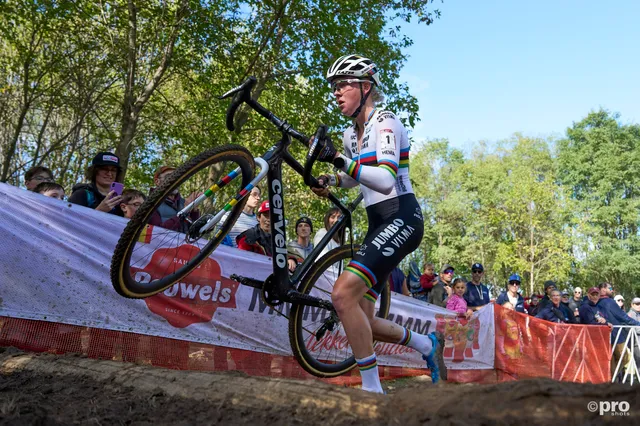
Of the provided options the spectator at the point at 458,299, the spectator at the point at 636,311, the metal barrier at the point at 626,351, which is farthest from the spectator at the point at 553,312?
the spectator at the point at 458,299

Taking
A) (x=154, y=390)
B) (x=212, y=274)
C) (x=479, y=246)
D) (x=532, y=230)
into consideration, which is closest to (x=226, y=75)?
(x=212, y=274)

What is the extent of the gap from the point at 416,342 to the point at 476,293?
6884mm

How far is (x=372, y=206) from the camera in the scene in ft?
14.5

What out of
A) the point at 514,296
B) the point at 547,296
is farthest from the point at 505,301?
the point at 547,296

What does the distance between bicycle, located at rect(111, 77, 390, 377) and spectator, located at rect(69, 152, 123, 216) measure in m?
A: 1.25

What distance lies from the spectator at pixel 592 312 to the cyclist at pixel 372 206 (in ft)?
31.1

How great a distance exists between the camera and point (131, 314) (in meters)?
5.69

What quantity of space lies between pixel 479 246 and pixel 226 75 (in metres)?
40.0

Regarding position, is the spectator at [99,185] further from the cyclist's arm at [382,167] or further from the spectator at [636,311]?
the spectator at [636,311]

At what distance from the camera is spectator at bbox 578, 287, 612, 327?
12.5 meters

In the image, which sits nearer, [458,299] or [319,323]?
[319,323]

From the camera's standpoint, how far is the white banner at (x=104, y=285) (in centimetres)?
520

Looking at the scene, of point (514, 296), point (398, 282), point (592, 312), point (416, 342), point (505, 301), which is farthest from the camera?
point (514, 296)

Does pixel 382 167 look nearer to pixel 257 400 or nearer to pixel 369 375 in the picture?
pixel 369 375
